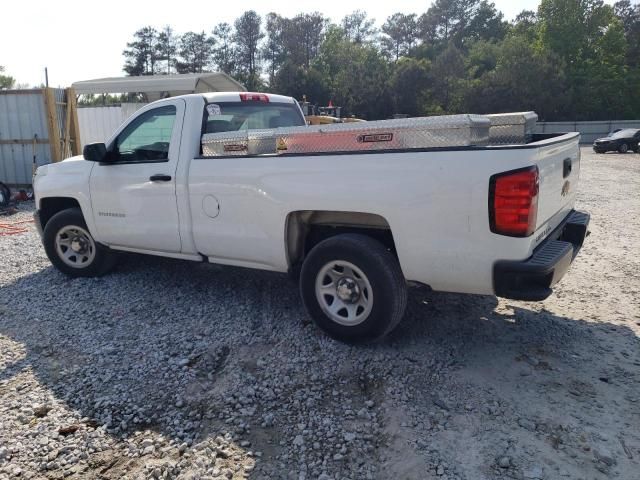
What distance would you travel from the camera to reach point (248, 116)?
208 inches

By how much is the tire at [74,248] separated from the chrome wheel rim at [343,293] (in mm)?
2901

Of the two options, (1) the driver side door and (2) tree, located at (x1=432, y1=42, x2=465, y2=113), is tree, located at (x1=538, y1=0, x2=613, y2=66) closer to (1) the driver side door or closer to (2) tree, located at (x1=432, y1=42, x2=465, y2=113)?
(2) tree, located at (x1=432, y1=42, x2=465, y2=113)

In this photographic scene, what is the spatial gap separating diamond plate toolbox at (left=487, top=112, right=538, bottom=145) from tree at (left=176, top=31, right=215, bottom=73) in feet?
242

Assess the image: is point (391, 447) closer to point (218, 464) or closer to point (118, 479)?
point (218, 464)

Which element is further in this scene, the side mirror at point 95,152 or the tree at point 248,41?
the tree at point 248,41

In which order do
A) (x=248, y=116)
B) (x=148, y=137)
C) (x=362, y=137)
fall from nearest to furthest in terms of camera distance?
(x=362, y=137)
(x=148, y=137)
(x=248, y=116)

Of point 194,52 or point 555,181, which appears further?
point 194,52

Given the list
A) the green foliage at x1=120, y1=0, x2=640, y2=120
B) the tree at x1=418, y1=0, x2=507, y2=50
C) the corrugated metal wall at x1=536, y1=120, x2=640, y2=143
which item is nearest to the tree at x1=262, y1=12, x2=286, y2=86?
the green foliage at x1=120, y1=0, x2=640, y2=120

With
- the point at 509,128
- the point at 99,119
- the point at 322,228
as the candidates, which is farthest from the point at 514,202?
the point at 99,119

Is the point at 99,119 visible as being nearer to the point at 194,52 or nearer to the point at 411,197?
the point at 411,197

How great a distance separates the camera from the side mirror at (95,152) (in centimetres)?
513

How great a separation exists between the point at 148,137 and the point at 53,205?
1.81m

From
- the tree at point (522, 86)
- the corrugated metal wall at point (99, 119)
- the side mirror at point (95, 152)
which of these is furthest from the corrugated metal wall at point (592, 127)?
the side mirror at point (95, 152)

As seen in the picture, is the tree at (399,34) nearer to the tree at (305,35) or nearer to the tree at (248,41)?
the tree at (305,35)
